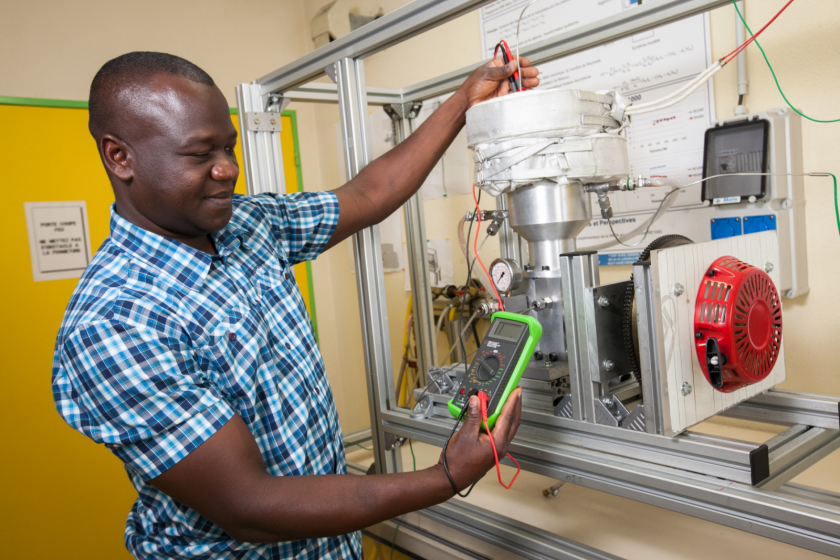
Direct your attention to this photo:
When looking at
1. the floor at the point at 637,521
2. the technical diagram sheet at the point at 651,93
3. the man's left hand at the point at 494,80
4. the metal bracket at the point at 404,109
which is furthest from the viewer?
the metal bracket at the point at 404,109

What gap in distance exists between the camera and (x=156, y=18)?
265cm

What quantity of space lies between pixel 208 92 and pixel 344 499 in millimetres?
629

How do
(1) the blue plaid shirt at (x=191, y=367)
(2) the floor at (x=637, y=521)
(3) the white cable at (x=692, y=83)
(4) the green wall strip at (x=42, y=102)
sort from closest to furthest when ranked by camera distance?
(1) the blue plaid shirt at (x=191, y=367) < (3) the white cable at (x=692, y=83) < (2) the floor at (x=637, y=521) < (4) the green wall strip at (x=42, y=102)

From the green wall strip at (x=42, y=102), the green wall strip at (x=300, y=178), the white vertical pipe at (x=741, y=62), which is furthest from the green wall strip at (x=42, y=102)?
the white vertical pipe at (x=741, y=62)

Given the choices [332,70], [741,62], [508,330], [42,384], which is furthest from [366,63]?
[508,330]

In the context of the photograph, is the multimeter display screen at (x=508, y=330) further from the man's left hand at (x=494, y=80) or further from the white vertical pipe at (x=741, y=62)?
the white vertical pipe at (x=741, y=62)

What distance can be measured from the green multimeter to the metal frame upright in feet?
0.39

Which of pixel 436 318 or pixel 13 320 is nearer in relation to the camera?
pixel 13 320

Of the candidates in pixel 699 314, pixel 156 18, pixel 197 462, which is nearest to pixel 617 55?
pixel 699 314

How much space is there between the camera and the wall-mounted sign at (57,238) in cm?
237

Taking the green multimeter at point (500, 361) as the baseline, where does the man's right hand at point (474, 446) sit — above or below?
below

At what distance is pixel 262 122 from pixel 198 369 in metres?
0.88

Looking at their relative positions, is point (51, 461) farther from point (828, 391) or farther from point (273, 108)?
point (828, 391)

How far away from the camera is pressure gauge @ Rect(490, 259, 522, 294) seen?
1024 millimetres
